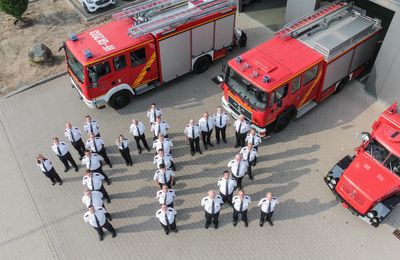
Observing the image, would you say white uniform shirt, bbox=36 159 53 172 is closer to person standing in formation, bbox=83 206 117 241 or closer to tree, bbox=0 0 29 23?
person standing in formation, bbox=83 206 117 241

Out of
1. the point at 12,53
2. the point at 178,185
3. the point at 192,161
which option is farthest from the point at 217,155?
the point at 12,53

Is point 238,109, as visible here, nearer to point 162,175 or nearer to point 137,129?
point 137,129

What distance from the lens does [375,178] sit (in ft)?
31.3

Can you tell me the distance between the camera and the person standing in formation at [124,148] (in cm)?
1056

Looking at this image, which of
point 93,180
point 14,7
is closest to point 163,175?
point 93,180

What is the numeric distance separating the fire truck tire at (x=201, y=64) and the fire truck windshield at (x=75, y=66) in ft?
14.5

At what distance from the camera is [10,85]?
47.4ft

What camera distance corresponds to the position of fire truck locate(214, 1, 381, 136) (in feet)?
35.4

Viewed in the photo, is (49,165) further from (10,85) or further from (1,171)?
(10,85)

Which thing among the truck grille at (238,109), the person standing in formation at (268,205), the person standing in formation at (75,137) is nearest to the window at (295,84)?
the truck grille at (238,109)

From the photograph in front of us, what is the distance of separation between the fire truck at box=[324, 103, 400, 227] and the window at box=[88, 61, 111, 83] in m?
7.87

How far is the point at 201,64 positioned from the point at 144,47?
9.56 ft

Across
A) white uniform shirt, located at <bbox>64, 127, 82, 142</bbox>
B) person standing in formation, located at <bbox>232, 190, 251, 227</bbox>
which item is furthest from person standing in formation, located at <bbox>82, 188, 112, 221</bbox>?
person standing in formation, located at <bbox>232, 190, 251, 227</bbox>

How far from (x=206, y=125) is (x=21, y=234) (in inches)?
243
